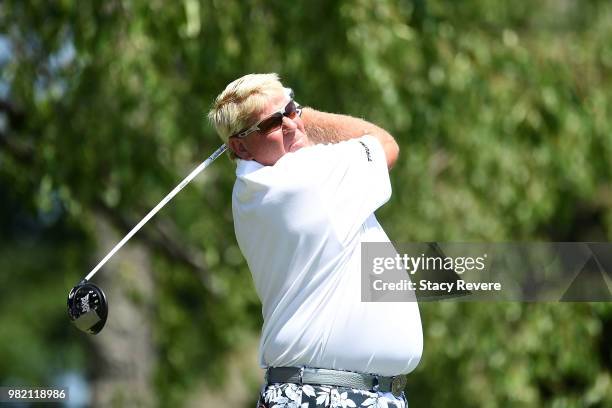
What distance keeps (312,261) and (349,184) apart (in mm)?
243

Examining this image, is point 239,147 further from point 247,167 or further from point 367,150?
point 367,150

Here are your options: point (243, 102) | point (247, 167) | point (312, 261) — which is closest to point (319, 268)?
point (312, 261)

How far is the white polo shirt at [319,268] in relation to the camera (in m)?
3.70

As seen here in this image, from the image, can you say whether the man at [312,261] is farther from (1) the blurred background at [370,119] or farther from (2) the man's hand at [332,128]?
(1) the blurred background at [370,119]

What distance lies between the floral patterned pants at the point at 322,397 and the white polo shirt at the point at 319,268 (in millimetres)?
62

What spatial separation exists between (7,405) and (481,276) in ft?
8.61

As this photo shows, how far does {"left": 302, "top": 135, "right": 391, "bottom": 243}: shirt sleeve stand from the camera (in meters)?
3.76

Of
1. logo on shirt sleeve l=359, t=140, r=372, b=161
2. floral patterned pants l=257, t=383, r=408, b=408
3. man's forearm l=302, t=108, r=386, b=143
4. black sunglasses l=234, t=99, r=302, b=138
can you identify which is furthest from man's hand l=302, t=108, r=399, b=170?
floral patterned pants l=257, t=383, r=408, b=408

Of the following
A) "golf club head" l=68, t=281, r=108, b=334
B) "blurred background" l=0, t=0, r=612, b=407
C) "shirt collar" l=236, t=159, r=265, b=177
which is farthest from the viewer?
"blurred background" l=0, t=0, r=612, b=407

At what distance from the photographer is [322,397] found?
145 inches

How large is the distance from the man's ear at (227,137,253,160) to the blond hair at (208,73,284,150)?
0.09 feet

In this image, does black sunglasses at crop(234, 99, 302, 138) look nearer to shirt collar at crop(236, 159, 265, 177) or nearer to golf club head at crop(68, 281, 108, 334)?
shirt collar at crop(236, 159, 265, 177)

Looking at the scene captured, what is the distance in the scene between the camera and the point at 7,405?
22.9ft

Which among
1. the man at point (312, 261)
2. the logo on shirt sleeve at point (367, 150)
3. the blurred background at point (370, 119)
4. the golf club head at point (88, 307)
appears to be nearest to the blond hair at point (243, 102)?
the man at point (312, 261)
